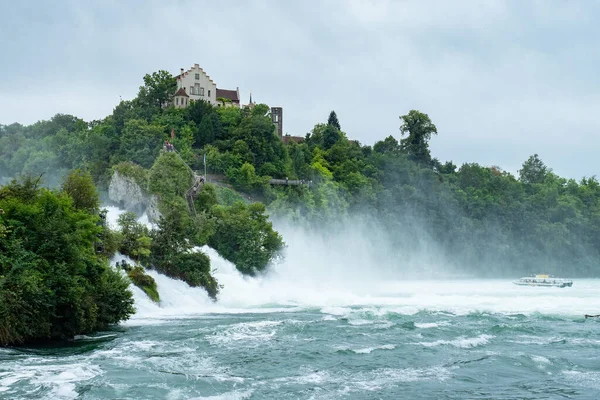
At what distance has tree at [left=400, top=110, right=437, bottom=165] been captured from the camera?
137875 millimetres

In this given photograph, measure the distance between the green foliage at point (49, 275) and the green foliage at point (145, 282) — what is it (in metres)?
7.55

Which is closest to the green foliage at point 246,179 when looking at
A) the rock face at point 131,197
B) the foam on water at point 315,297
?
the foam on water at point 315,297

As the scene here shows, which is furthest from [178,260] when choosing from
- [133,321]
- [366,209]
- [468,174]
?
[468,174]

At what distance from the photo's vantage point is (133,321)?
3997 centimetres

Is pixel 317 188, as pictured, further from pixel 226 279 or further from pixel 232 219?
pixel 226 279

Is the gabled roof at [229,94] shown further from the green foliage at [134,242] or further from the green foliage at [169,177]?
the green foliage at [134,242]

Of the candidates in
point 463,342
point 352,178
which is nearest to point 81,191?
point 463,342

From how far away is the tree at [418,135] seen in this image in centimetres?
13788

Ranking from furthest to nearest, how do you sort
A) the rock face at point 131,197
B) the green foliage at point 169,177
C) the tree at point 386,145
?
1. the tree at point 386,145
2. the green foliage at point 169,177
3. the rock face at point 131,197

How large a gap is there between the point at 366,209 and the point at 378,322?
68.0 meters

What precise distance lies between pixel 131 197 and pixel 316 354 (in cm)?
3854

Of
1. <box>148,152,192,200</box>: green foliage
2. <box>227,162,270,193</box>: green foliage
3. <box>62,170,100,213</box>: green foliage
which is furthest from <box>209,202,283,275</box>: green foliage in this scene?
<box>227,162,270,193</box>: green foliage

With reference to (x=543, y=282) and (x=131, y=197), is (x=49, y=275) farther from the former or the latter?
(x=543, y=282)

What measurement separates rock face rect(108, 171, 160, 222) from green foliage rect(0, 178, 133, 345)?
89.7 feet
